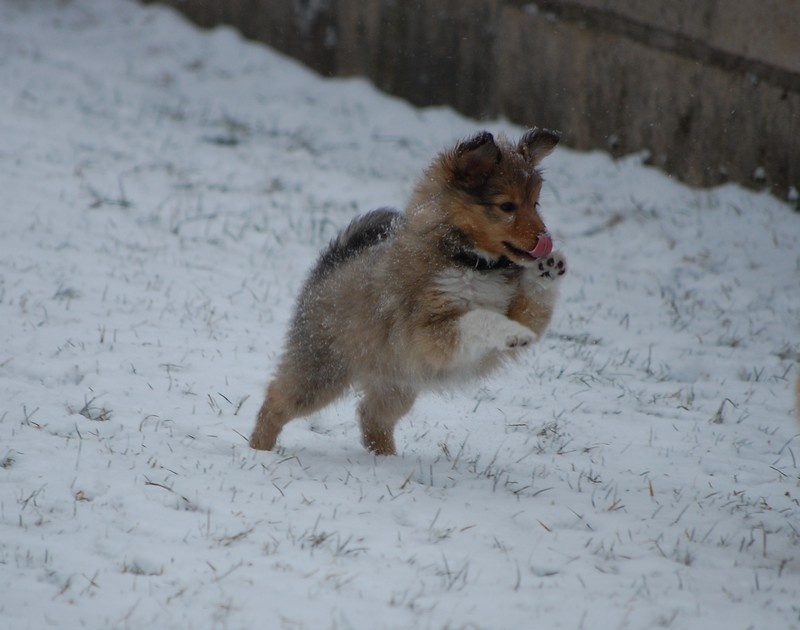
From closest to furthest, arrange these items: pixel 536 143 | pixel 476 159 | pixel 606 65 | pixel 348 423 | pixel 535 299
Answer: pixel 476 159
pixel 535 299
pixel 536 143
pixel 348 423
pixel 606 65

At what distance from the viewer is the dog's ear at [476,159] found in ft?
14.6

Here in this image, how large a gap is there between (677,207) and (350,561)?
6.55 metres

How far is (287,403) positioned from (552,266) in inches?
56.3

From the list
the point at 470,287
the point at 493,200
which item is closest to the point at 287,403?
the point at 470,287

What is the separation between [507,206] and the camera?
14.6ft

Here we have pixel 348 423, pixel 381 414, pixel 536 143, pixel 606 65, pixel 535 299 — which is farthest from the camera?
pixel 606 65

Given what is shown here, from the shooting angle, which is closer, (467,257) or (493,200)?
(493,200)

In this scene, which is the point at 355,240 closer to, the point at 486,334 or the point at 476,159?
the point at 476,159

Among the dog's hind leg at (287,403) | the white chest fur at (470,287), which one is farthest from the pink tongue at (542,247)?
the dog's hind leg at (287,403)

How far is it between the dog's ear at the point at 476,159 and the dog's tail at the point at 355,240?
60 centimetres

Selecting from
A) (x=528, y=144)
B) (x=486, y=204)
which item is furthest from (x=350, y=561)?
(x=528, y=144)

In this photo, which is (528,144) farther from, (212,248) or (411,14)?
(411,14)

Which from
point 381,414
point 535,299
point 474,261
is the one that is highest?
point 474,261

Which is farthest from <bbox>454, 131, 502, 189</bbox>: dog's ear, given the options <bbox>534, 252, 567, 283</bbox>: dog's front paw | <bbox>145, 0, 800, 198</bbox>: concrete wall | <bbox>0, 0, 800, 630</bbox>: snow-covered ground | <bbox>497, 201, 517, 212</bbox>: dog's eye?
<bbox>145, 0, 800, 198</bbox>: concrete wall
